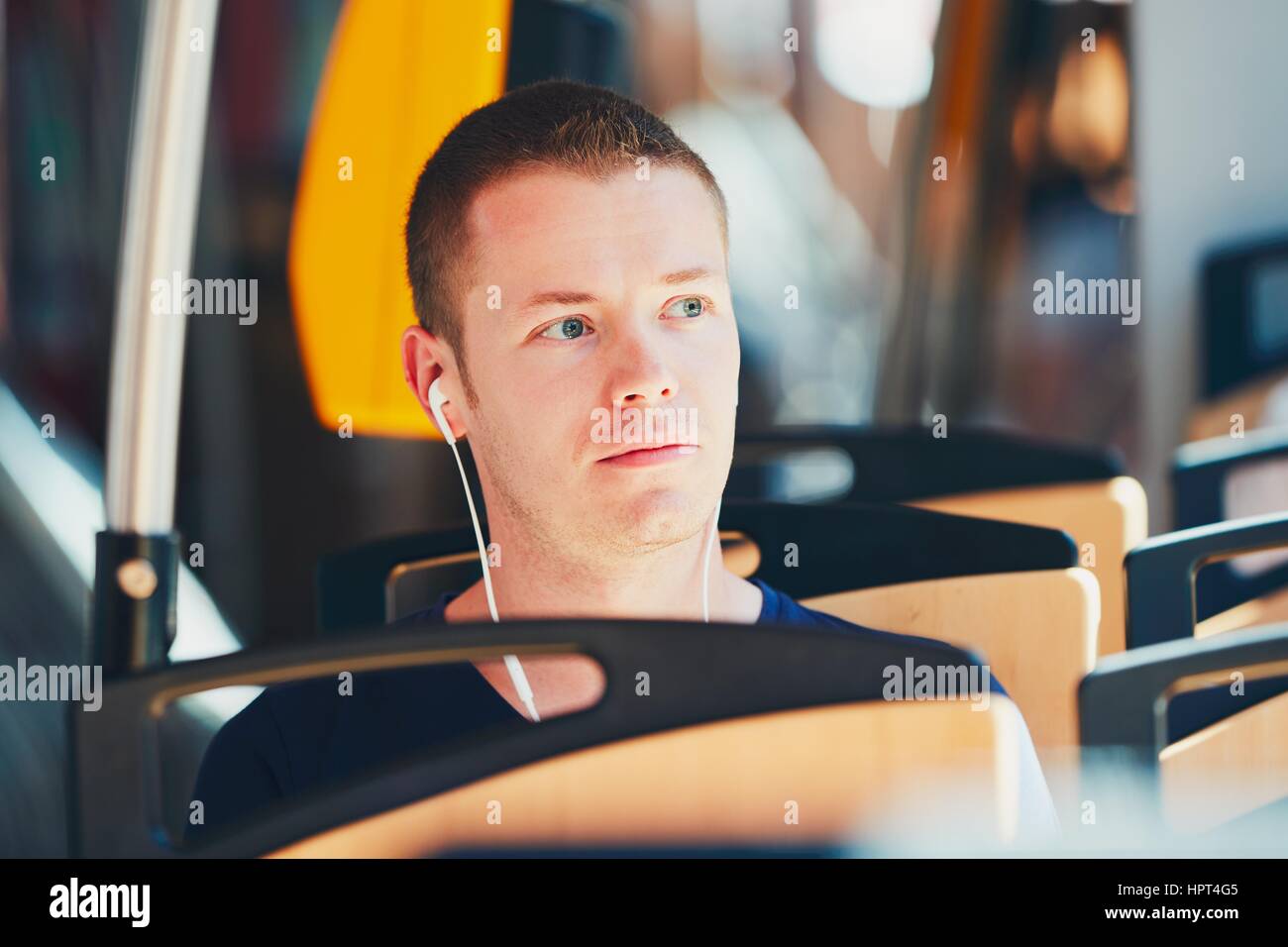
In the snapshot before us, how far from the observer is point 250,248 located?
135cm

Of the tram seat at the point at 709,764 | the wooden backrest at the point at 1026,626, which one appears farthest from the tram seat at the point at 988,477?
the tram seat at the point at 709,764

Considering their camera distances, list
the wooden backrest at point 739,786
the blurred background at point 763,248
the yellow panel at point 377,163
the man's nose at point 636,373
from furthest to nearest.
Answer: the blurred background at point 763,248 < the yellow panel at point 377,163 < the man's nose at point 636,373 < the wooden backrest at point 739,786

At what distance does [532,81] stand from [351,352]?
272mm

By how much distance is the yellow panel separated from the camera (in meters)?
0.91

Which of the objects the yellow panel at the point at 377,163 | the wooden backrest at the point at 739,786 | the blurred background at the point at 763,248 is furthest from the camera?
the blurred background at the point at 763,248

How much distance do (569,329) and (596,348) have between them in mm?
23

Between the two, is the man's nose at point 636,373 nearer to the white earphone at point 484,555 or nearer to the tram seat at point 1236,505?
the white earphone at point 484,555

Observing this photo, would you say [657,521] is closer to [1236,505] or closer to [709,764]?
[709,764]

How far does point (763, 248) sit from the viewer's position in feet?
5.04

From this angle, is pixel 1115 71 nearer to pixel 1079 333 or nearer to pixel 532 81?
pixel 1079 333

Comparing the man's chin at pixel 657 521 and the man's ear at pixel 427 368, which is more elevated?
the man's ear at pixel 427 368

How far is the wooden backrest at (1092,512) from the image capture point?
36.1 inches

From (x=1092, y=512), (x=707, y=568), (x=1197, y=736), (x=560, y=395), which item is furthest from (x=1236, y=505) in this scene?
(x=560, y=395)
